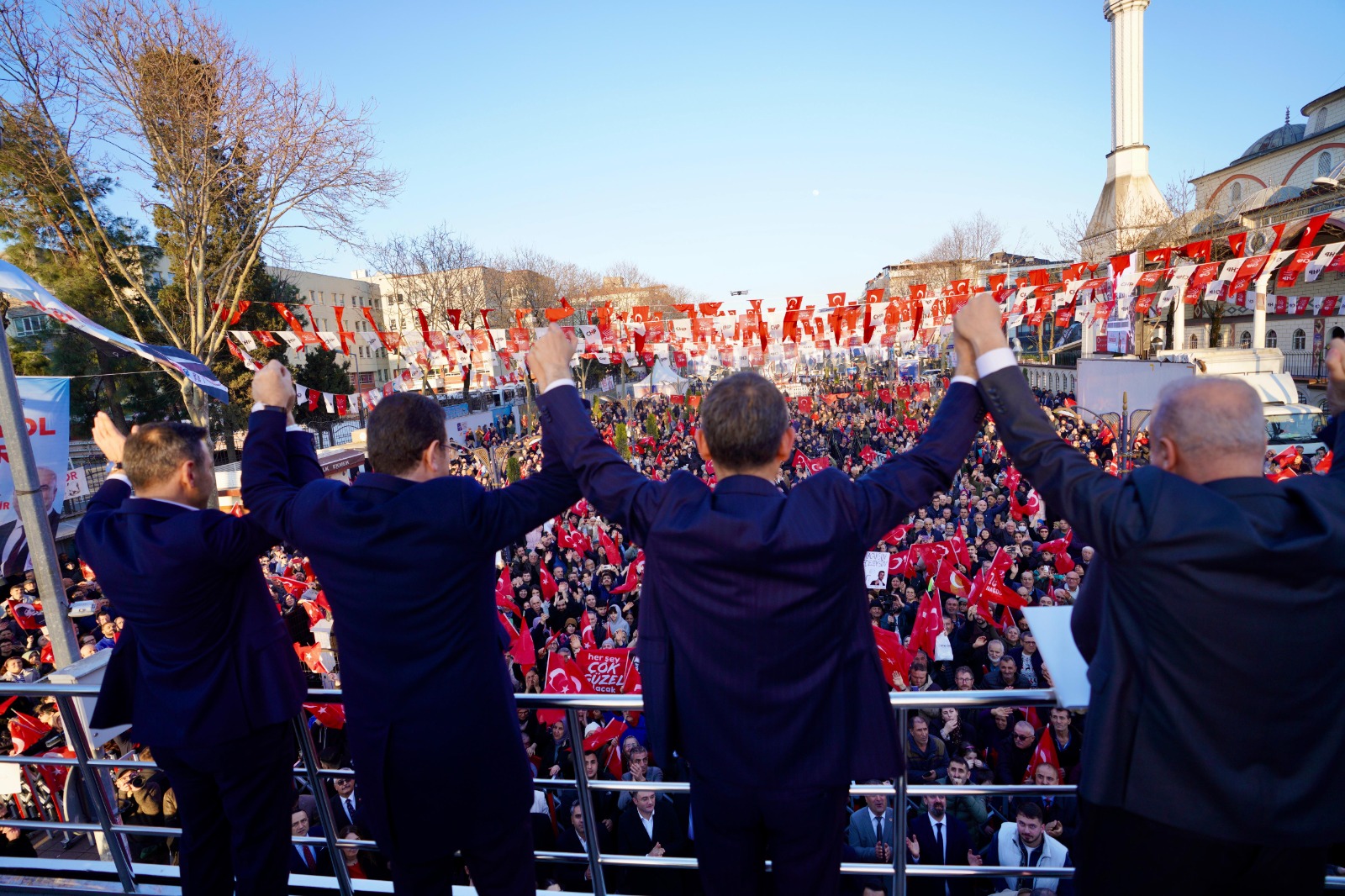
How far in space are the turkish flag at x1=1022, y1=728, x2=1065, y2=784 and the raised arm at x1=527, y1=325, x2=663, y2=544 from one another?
411 centimetres

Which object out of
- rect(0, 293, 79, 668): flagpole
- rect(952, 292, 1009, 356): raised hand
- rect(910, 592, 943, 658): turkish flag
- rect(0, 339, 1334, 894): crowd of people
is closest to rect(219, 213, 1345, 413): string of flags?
rect(0, 339, 1334, 894): crowd of people

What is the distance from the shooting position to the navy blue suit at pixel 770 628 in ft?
5.14

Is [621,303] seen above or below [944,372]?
above

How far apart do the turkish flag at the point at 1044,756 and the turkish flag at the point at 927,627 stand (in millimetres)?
2048

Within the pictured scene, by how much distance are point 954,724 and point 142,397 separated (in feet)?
81.6

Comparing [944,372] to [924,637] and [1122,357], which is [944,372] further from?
[924,637]

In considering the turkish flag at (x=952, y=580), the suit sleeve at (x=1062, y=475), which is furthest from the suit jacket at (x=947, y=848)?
the turkish flag at (x=952, y=580)

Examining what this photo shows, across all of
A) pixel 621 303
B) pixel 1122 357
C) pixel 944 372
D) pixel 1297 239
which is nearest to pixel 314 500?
pixel 1122 357

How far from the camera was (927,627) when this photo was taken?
685cm

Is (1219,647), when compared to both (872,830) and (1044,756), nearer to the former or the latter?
(872,830)

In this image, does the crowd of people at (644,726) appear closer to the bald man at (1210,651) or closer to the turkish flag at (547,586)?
the turkish flag at (547,586)

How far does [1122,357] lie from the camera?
922 inches

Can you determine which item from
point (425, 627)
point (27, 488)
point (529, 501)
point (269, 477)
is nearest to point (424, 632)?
point (425, 627)

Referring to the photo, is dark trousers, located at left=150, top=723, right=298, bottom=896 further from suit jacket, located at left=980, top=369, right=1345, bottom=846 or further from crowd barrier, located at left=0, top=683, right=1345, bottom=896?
suit jacket, located at left=980, top=369, right=1345, bottom=846
